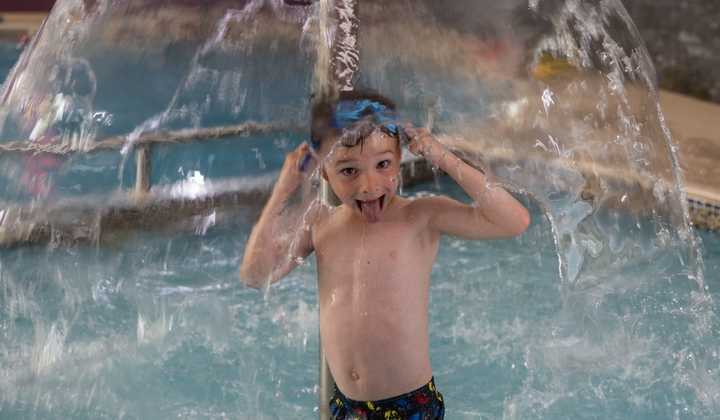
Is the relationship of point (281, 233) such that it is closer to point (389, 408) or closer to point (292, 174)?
point (292, 174)

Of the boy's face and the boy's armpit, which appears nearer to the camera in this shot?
the boy's face

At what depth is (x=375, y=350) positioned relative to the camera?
2.04m

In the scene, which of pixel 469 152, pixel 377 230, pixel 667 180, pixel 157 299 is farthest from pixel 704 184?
pixel 377 230

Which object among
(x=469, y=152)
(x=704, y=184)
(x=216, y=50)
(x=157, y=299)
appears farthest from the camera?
(x=704, y=184)

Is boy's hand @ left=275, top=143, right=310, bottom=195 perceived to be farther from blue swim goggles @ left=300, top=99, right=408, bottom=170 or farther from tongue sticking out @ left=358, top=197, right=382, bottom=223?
tongue sticking out @ left=358, top=197, right=382, bottom=223

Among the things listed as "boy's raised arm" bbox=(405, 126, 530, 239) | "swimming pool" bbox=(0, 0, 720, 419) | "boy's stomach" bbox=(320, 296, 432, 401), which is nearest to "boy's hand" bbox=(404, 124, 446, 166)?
"boy's raised arm" bbox=(405, 126, 530, 239)

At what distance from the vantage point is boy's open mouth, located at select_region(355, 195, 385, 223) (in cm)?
195

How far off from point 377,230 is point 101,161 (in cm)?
156

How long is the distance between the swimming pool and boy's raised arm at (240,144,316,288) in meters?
0.55

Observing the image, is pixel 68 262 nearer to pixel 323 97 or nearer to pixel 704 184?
pixel 323 97

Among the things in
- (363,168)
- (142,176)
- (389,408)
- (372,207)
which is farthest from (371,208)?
(142,176)

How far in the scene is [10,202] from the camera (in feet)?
9.38

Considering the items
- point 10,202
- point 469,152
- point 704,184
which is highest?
point 469,152

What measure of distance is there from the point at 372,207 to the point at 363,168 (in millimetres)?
106
